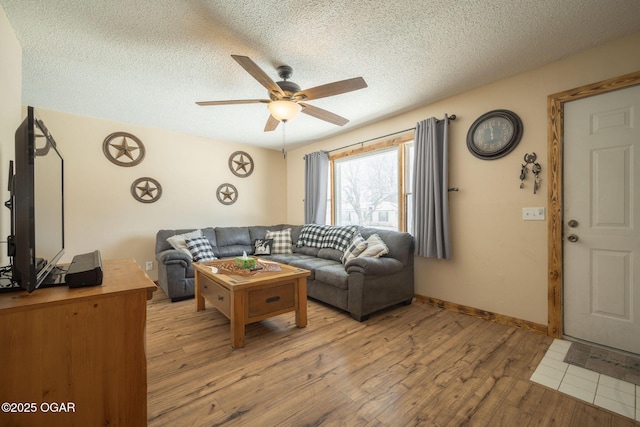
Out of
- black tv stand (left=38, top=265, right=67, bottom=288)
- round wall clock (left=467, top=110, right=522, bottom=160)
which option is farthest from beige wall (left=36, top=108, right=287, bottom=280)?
round wall clock (left=467, top=110, right=522, bottom=160)

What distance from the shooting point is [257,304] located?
230 cm

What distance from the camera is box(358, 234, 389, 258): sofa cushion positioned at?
2.98 m

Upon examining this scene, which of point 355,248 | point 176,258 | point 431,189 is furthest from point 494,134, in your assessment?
point 176,258

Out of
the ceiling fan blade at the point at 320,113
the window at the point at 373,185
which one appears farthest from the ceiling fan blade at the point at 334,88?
the window at the point at 373,185

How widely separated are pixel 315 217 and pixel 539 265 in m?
3.07

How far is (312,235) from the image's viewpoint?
13.9 ft

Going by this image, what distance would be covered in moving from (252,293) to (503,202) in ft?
8.53

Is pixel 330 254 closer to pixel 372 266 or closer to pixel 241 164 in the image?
pixel 372 266

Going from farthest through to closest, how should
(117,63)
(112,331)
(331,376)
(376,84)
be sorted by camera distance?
(376,84), (117,63), (331,376), (112,331)

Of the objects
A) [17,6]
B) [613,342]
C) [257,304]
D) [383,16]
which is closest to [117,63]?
[17,6]

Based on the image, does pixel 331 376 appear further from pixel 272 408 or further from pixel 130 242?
pixel 130 242

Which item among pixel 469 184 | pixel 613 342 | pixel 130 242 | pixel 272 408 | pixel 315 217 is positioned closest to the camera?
pixel 272 408

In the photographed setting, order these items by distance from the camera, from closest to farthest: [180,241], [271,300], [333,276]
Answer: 1. [271,300]
2. [333,276]
3. [180,241]

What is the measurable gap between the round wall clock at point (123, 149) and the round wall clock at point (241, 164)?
139 cm
